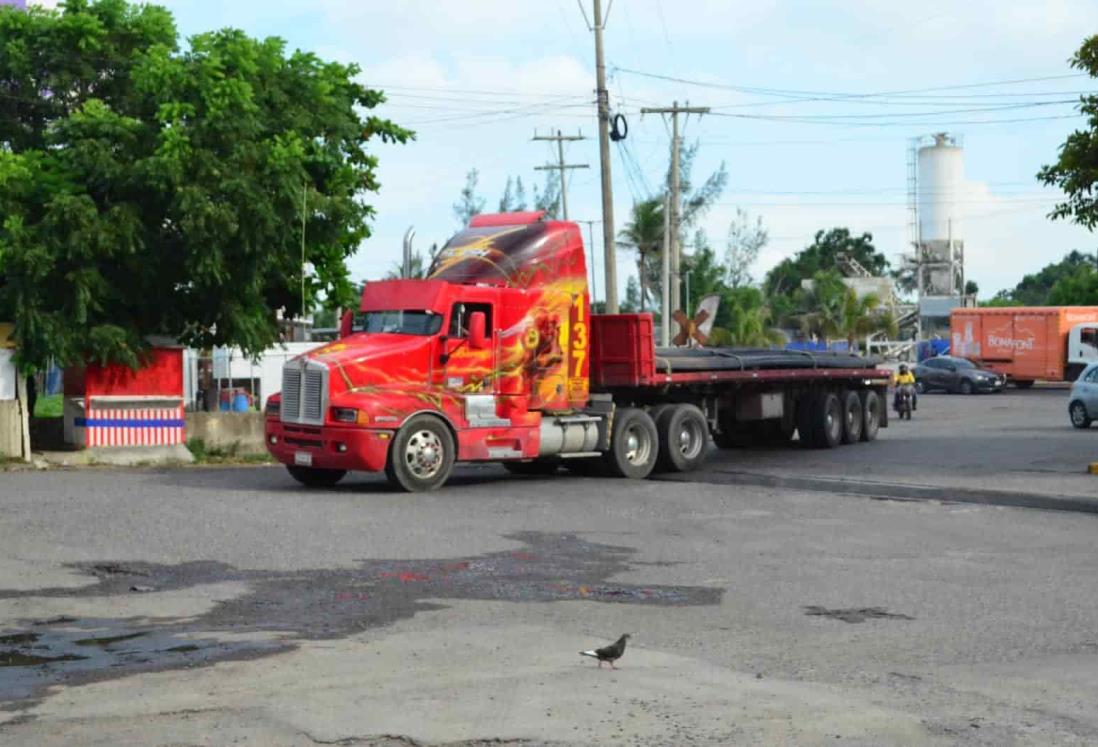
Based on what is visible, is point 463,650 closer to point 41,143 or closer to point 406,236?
point 406,236

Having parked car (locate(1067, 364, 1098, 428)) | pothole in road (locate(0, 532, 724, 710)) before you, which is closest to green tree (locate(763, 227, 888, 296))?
parked car (locate(1067, 364, 1098, 428))

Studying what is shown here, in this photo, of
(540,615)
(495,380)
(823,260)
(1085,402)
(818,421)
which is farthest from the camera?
(823,260)

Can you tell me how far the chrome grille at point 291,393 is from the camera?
22.0m

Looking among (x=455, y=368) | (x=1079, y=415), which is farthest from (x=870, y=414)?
(x=455, y=368)

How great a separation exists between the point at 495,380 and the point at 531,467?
4075mm

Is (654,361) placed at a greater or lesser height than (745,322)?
lesser

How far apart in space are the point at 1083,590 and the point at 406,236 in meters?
11.9

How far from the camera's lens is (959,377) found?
2442 inches

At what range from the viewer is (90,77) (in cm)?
2833

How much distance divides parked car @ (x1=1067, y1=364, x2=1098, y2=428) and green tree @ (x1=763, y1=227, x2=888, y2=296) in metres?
86.7

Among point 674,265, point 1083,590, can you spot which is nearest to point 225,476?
point 1083,590

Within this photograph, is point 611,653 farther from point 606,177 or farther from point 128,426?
point 606,177

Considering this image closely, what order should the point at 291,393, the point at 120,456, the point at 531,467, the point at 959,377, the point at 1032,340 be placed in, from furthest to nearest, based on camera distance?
1. the point at 1032,340
2. the point at 959,377
3. the point at 120,456
4. the point at 531,467
5. the point at 291,393

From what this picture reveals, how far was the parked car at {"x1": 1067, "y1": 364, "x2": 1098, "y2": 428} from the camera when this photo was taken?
A: 36.4 metres
